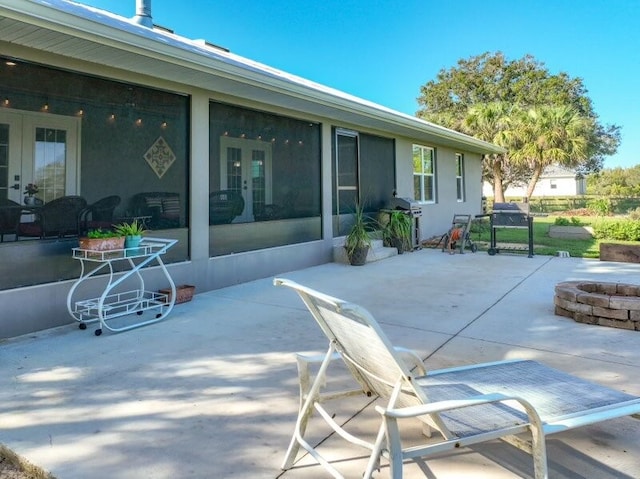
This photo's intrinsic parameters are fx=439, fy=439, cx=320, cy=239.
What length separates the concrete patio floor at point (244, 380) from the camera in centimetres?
202

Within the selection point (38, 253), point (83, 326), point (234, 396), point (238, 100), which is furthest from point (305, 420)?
point (238, 100)

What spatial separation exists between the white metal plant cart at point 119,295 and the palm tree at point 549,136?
738 inches

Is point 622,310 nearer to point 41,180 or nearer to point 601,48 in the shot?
point 41,180

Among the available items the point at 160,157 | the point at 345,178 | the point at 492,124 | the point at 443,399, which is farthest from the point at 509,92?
the point at 443,399

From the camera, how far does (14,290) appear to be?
4.02m

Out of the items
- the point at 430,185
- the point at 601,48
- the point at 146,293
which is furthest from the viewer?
the point at 601,48

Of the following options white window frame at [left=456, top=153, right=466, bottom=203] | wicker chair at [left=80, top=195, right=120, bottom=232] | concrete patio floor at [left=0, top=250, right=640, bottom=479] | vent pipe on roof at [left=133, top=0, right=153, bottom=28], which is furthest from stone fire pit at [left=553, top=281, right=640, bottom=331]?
white window frame at [left=456, top=153, right=466, bottom=203]

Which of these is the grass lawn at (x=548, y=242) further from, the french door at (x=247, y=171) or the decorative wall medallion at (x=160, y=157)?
the decorative wall medallion at (x=160, y=157)

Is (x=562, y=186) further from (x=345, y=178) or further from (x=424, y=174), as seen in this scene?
(x=345, y=178)

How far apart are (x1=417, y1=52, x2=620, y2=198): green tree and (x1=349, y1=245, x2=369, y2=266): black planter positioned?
19066mm

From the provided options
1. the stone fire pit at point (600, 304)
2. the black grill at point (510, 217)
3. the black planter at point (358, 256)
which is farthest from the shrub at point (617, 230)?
the stone fire pit at point (600, 304)

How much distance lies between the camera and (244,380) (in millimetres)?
2975

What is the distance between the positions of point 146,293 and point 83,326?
93 cm

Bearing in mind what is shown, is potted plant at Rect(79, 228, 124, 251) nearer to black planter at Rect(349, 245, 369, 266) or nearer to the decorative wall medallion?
the decorative wall medallion
